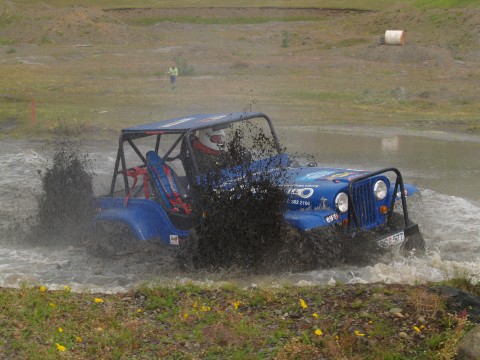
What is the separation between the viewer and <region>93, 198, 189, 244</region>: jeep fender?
923 cm

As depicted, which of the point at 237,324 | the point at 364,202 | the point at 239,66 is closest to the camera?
the point at 237,324

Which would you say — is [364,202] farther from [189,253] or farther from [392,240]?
[189,253]

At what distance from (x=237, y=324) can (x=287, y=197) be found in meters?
2.82

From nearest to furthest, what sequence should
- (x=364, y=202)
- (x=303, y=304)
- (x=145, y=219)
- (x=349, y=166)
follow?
1. (x=303, y=304)
2. (x=364, y=202)
3. (x=145, y=219)
4. (x=349, y=166)

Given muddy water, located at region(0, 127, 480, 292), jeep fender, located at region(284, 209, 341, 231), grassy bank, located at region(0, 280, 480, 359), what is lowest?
muddy water, located at region(0, 127, 480, 292)

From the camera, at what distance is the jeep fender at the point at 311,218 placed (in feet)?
27.2

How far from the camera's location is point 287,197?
8.52 metres

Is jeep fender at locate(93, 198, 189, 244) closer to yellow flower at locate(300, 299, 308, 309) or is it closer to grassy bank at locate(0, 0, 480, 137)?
yellow flower at locate(300, 299, 308, 309)

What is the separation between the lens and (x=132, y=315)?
6277 millimetres

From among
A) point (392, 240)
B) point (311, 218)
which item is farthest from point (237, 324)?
point (392, 240)

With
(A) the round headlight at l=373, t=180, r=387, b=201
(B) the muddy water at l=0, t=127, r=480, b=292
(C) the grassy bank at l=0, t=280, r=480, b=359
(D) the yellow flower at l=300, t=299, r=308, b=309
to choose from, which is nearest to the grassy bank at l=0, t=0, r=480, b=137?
(B) the muddy water at l=0, t=127, r=480, b=292

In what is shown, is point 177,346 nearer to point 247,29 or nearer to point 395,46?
point 395,46

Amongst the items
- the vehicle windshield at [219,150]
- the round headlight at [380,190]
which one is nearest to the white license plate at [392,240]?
the round headlight at [380,190]

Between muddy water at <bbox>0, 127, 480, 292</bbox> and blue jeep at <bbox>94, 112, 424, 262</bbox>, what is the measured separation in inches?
14.4
